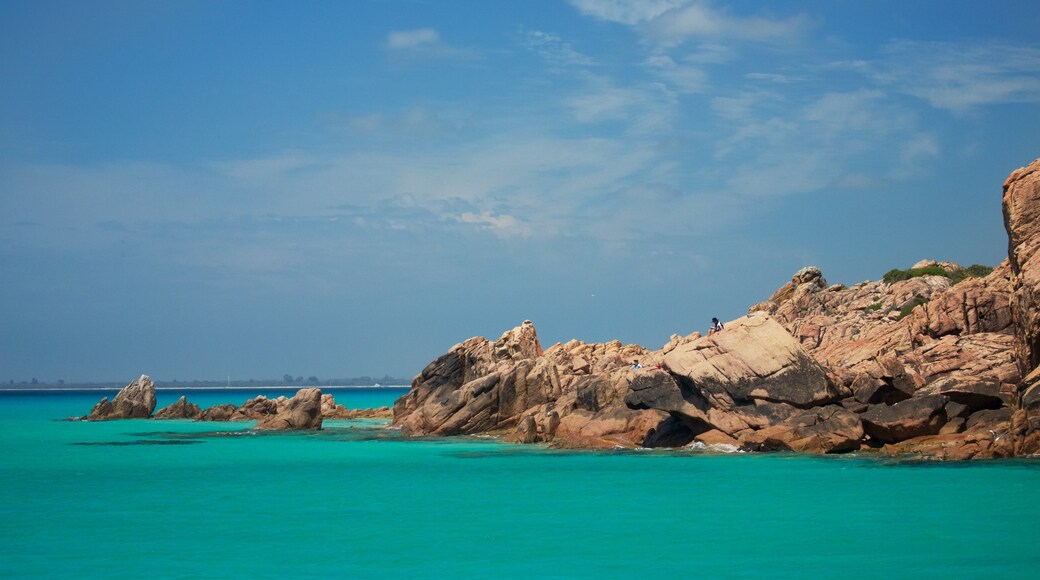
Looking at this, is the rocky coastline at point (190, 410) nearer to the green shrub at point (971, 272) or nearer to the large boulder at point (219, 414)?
the large boulder at point (219, 414)

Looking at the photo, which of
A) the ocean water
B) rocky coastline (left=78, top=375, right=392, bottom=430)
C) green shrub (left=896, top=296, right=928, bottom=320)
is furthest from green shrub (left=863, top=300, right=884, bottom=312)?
rocky coastline (left=78, top=375, right=392, bottom=430)

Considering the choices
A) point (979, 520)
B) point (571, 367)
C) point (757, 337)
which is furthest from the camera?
point (571, 367)

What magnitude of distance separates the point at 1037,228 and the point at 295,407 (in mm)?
52204

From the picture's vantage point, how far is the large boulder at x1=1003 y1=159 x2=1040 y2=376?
36750 millimetres

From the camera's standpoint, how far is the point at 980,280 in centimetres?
4975

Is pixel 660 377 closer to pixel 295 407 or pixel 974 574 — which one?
pixel 974 574

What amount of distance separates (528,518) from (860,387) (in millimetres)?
19466

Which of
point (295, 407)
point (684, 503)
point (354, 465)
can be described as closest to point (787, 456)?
point (684, 503)

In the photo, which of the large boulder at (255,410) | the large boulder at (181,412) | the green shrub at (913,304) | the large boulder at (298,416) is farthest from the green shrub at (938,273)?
the large boulder at (181,412)

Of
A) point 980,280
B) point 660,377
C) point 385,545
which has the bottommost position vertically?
point 385,545

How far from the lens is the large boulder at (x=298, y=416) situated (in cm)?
7375

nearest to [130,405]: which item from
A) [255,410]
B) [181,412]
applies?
[181,412]

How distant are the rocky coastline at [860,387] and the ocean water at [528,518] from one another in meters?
1.91

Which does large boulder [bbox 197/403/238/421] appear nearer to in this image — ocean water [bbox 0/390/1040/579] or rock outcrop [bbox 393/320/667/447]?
rock outcrop [bbox 393/320/667/447]
